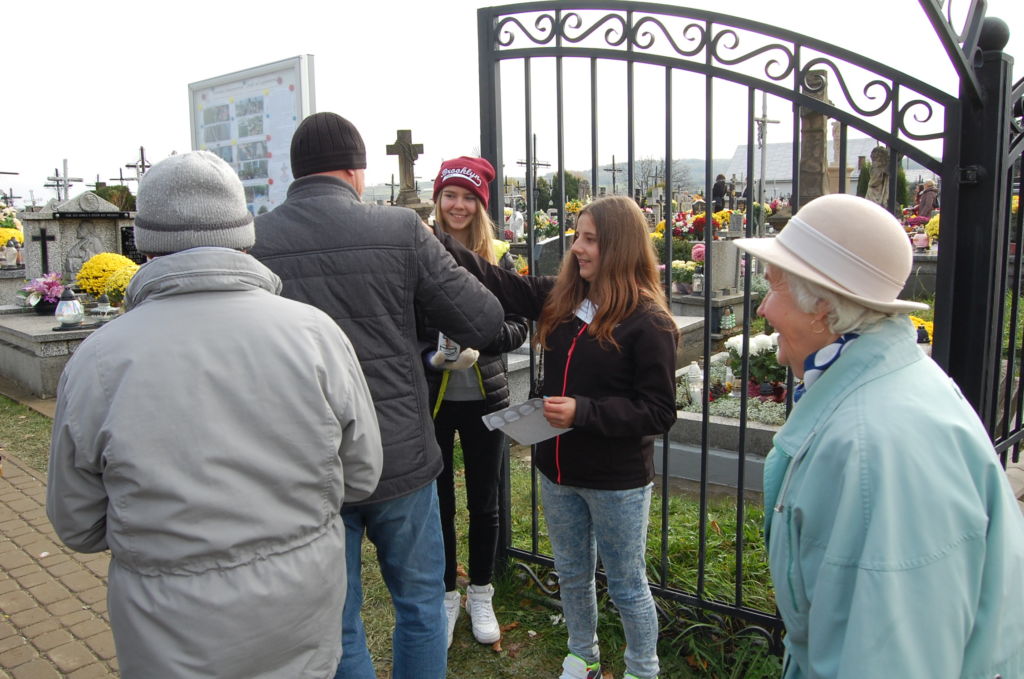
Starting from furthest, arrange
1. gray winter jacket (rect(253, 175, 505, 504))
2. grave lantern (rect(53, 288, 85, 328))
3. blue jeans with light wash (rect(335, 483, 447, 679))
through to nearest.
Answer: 1. grave lantern (rect(53, 288, 85, 328))
2. blue jeans with light wash (rect(335, 483, 447, 679))
3. gray winter jacket (rect(253, 175, 505, 504))

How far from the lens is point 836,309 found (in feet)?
4.60

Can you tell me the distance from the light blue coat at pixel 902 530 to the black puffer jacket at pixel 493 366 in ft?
4.56

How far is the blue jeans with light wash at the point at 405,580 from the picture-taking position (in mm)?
2188

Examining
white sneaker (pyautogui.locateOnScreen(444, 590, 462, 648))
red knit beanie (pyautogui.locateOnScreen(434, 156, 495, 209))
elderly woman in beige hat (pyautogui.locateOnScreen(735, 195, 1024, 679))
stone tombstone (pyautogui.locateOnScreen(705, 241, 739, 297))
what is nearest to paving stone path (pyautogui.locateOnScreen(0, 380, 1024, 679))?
white sneaker (pyautogui.locateOnScreen(444, 590, 462, 648))

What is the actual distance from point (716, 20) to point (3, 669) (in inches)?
139

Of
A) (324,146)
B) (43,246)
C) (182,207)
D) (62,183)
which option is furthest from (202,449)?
(62,183)

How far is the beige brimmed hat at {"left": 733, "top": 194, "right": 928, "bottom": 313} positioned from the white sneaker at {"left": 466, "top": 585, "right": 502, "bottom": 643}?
2112 mm

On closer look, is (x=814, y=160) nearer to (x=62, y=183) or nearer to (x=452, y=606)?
(x=452, y=606)

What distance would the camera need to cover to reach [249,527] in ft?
5.02

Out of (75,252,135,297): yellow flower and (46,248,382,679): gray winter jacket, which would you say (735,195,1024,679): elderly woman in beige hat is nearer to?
(46,248,382,679): gray winter jacket

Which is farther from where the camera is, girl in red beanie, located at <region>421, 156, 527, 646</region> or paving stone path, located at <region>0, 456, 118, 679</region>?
paving stone path, located at <region>0, 456, 118, 679</region>

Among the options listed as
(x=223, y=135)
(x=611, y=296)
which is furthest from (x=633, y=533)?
(x=223, y=135)

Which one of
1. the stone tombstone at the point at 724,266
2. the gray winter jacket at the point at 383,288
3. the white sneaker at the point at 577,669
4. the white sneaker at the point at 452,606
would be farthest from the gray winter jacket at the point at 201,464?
the stone tombstone at the point at 724,266

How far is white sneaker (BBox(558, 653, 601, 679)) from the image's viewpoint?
8.66 feet
